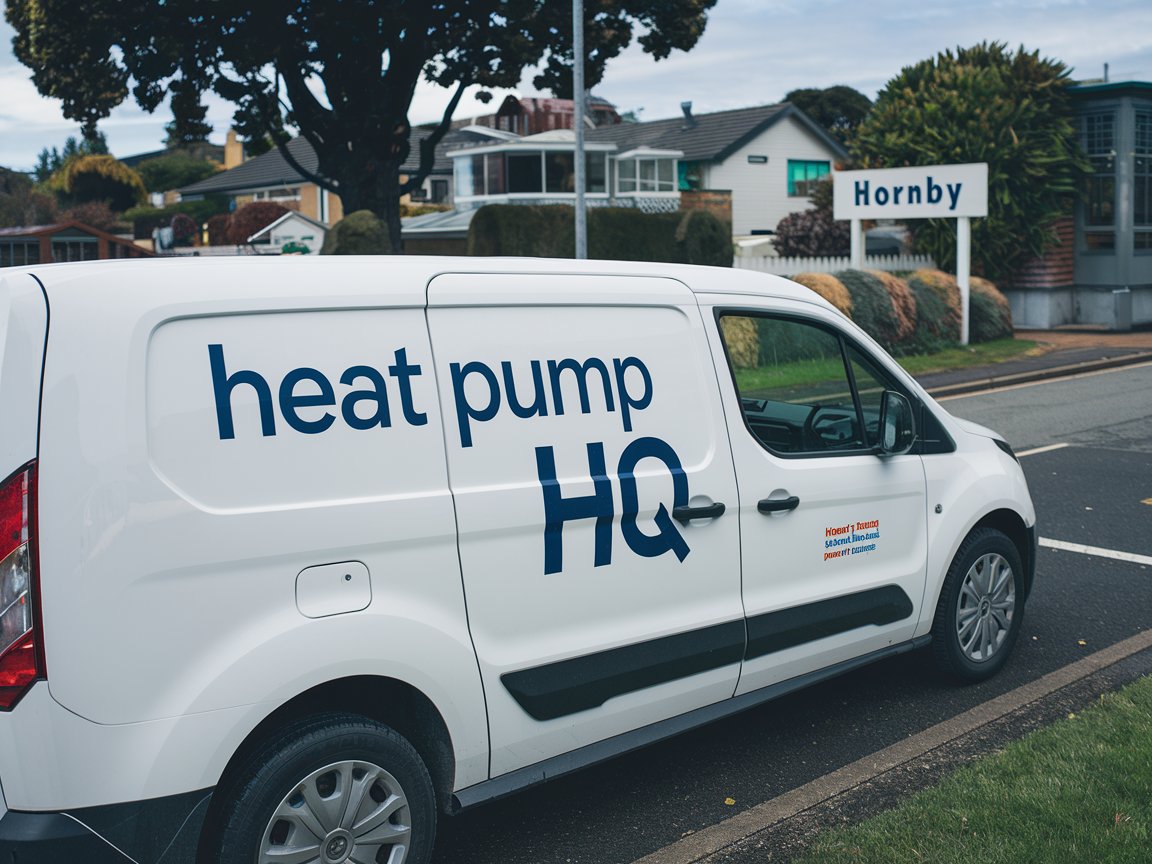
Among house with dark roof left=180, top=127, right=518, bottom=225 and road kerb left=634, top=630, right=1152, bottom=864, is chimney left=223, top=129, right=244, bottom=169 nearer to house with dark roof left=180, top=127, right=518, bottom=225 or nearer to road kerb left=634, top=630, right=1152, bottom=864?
house with dark roof left=180, top=127, right=518, bottom=225

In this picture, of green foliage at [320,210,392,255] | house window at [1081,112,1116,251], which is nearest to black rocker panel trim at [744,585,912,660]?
green foliage at [320,210,392,255]

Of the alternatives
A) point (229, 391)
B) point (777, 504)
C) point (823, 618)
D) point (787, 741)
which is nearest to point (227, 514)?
point (229, 391)

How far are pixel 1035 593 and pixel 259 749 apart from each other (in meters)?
5.08

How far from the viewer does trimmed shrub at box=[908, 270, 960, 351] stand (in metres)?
21.2

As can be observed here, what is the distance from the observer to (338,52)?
25.3 metres

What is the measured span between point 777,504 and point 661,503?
573 mm

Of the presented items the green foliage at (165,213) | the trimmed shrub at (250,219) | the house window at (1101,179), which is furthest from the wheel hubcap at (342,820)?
the green foliage at (165,213)

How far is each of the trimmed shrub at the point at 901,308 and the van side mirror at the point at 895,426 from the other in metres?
16.1

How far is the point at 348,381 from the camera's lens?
137 inches

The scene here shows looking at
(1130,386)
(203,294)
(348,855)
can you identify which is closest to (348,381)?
(203,294)

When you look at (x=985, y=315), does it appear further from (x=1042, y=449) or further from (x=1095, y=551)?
(x=1095, y=551)

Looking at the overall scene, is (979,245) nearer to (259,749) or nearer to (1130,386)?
(1130,386)

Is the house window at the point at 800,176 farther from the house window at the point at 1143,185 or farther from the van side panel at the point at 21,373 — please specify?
the van side panel at the point at 21,373

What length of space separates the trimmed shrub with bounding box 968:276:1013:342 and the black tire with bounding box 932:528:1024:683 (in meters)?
17.8
